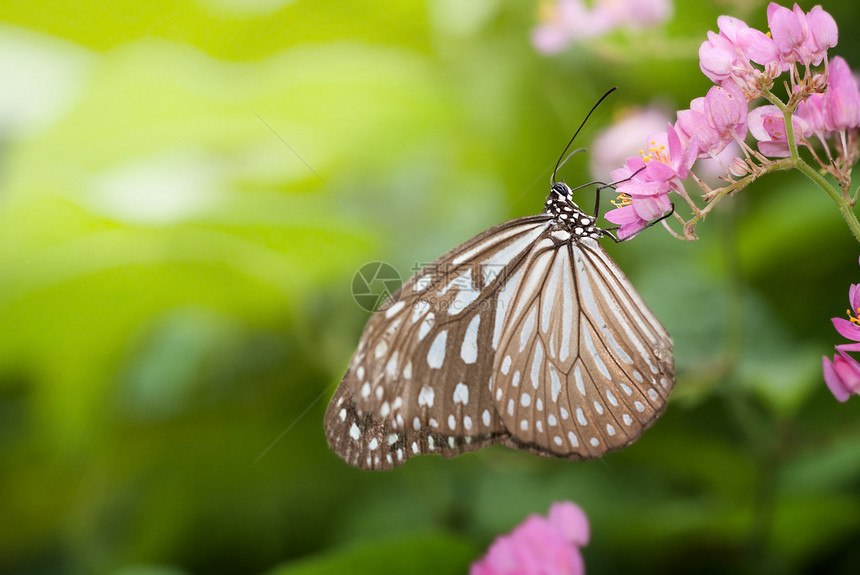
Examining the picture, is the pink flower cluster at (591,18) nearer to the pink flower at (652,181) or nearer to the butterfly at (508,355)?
the butterfly at (508,355)

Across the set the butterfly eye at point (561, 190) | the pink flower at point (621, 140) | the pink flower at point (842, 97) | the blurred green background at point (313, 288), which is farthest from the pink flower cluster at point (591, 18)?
the pink flower at point (842, 97)

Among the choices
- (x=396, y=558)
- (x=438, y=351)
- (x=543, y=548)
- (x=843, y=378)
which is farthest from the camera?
(x=396, y=558)

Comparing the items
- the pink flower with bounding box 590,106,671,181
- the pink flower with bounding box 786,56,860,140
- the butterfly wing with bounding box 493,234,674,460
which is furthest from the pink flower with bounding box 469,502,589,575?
the pink flower with bounding box 590,106,671,181

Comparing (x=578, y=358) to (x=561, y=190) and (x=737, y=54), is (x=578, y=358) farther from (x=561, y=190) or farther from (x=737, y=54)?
(x=737, y=54)

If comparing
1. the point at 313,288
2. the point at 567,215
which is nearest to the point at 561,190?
the point at 567,215

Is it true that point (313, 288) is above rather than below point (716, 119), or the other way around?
above

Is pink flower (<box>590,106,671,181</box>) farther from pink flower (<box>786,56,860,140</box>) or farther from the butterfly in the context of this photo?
pink flower (<box>786,56,860,140</box>)
